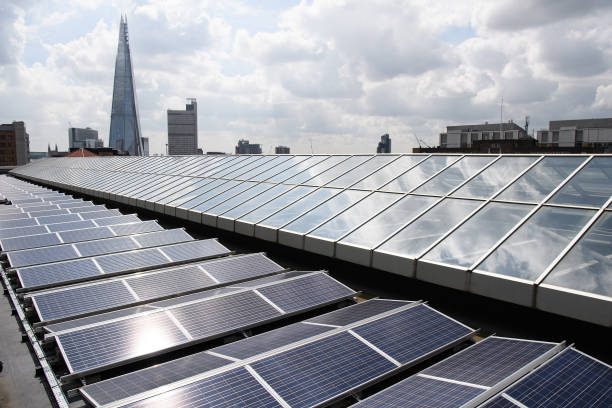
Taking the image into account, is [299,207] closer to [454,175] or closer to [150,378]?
[454,175]

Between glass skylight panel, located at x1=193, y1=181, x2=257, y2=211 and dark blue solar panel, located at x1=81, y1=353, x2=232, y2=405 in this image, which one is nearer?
dark blue solar panel, located at x1=81, y1=353, x2=232, y2=405

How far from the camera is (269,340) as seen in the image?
780cm

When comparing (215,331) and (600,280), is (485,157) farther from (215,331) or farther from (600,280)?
(215,331)

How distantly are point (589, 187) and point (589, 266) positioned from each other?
11.3 feet

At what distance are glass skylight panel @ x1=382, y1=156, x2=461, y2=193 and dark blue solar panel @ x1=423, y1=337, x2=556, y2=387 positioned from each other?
6.77m

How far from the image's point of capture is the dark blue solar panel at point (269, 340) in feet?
24.0

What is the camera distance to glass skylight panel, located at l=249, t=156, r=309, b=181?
21.0 m

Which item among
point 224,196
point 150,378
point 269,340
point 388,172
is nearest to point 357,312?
point 269,340

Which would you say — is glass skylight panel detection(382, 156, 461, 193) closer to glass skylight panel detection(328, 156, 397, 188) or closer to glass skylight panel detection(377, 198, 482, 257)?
glass skylight panel detection(328, 156, 397, 188)

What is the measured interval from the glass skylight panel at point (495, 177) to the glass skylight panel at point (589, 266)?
3307 millimetres

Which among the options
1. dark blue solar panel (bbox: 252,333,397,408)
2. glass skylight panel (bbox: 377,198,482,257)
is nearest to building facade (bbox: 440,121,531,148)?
glass skylight panel (bbox: 377,198,482,257)

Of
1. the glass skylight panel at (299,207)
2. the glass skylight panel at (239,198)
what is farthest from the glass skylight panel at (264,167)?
the glass skylight panel at (299,207)

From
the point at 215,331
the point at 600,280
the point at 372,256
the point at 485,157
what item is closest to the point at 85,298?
the point at 215,331

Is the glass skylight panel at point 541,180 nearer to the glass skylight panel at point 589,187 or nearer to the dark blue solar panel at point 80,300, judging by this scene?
the glass skylight panel at point 589,187
